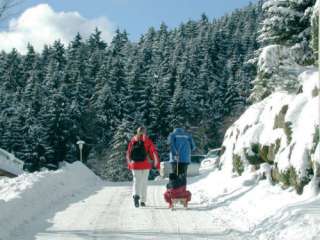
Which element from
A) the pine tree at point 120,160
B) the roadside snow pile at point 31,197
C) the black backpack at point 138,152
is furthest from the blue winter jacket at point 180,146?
the pine tree at point 120,160

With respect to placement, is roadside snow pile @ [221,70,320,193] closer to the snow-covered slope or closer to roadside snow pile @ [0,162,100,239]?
roadside snow pile @ [0,162,100,239]

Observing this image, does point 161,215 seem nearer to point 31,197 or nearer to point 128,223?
point 128,223

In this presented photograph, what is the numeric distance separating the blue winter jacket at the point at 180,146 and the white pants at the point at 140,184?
2.66 ft

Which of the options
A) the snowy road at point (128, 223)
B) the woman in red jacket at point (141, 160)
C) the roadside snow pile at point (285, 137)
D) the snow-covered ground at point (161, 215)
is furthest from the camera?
the woman in red jacket at point (141, 160)

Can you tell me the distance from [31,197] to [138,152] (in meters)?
2.51

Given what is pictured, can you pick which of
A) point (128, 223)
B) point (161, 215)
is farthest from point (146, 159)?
point (128, 223)

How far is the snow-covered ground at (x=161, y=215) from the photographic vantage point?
8.21m

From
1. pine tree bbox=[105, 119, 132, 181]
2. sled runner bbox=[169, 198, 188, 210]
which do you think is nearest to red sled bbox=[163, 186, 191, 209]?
sled runner bbox=[169, 198, 188, 210]

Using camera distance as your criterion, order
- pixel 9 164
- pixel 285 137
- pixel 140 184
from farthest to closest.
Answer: pixel 9 164, pixel 140 184, pixel 285 137

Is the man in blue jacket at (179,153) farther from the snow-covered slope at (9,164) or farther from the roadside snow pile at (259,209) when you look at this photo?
the snow-covered slope at (9,164)

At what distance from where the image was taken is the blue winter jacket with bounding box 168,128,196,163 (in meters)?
12.8

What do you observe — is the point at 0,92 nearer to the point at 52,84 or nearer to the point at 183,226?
the point at 52,84

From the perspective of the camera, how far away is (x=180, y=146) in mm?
12883

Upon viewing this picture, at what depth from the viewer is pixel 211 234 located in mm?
8438
